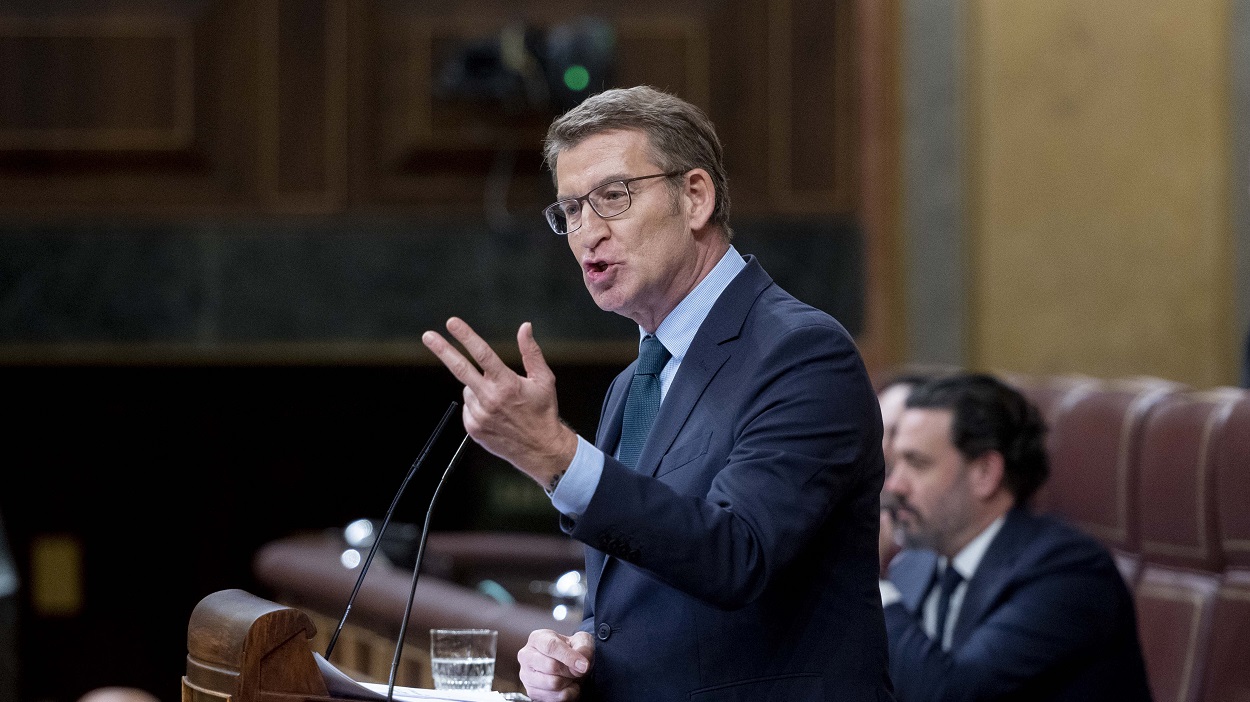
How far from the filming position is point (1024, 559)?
2.41 meters

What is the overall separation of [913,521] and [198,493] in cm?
315

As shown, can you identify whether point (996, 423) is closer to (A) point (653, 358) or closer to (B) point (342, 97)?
(A) point (653, 358)

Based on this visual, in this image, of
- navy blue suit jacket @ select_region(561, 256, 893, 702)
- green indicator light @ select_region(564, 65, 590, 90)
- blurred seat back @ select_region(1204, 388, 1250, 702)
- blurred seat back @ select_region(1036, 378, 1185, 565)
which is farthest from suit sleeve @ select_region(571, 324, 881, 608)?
green indicator light @ select_region(564, 65, 590, 90)

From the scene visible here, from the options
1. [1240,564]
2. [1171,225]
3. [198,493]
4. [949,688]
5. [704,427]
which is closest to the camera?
[704,427]

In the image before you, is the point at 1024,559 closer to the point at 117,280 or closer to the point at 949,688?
the point at 949,688

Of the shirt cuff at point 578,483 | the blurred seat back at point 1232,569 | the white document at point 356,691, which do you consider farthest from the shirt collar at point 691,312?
the blurred seat back at point 1232,569

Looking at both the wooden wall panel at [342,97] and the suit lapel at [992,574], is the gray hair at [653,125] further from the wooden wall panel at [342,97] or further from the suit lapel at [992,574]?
the wooden wall panel at [342,97]

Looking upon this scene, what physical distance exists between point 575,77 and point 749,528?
10.4 feet

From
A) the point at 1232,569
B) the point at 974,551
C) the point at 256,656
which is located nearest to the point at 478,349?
the point at 256,656

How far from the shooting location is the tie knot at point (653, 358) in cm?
157

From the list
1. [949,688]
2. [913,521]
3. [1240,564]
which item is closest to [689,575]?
[949,688]

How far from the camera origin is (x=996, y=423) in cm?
265

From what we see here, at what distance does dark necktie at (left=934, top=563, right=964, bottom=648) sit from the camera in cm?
254

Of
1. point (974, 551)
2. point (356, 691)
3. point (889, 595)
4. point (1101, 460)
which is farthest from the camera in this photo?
point (1101, 460)
